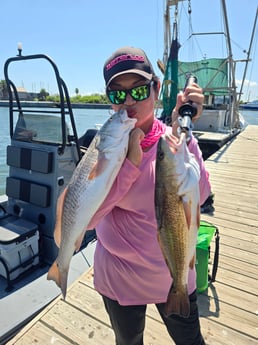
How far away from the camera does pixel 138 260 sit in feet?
3.85

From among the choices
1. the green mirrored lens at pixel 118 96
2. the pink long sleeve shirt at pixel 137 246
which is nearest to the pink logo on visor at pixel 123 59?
the green mirrored lens at pixel 118 96

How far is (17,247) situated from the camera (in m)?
2.56

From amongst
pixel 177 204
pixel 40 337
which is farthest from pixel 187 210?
pixel 40 337

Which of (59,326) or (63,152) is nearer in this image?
(59,326)

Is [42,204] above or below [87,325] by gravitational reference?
above

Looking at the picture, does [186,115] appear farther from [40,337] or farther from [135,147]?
[40,337]

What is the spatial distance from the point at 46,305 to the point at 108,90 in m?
1.84

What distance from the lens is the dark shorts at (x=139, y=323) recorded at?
122 cm

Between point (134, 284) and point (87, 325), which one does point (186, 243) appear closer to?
point (134, 284)

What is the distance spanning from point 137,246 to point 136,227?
87 mm

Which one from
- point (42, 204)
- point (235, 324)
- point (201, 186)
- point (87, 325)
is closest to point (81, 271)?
point (87, 325)

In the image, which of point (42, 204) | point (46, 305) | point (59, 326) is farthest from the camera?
point (42, 204)

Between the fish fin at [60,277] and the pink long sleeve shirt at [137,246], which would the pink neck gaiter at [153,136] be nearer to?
the pink long sleeve shirt at [137,246]

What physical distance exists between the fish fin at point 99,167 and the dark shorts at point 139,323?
0.63 meters
